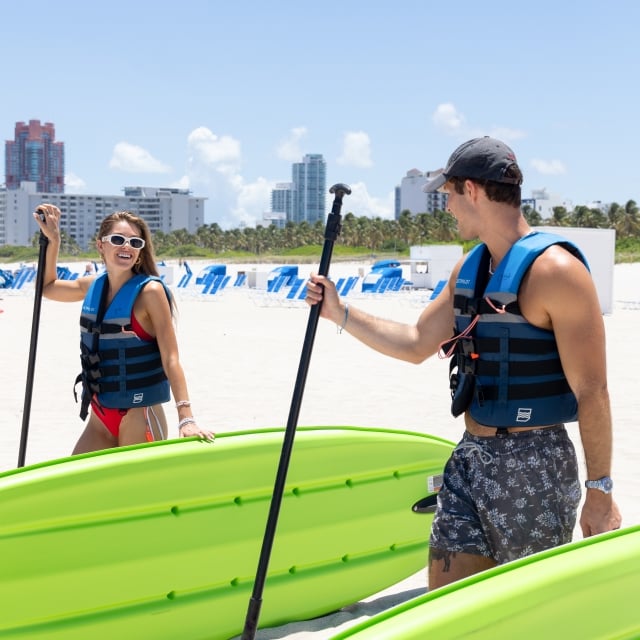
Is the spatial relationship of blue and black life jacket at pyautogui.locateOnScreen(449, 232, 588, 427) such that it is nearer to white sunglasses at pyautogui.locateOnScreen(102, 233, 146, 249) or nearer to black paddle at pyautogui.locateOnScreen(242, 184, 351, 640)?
black paddle at pyautogui.locateOnScreen(242, 184, 351, 640)

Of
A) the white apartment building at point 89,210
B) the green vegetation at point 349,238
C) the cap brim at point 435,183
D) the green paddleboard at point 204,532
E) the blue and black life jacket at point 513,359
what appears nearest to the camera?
the blue and black life jacket at point 513,359

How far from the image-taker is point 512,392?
2459mm

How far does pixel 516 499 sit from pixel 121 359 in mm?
1849

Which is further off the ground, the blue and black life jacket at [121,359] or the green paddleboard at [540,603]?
the blue and black life jacket at [121,359]

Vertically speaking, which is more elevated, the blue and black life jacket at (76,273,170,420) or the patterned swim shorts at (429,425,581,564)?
the blue and black life jacket at (76,273,170,420)

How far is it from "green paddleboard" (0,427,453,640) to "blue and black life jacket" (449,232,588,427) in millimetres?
1386

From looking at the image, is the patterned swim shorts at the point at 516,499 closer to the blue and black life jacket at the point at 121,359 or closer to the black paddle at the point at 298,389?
the black paddle at the point at 298,389

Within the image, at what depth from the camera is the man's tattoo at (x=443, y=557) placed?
2489 millimetres

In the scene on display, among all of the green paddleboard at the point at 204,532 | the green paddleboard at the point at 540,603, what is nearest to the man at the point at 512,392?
the green paddleboard at the point at 540,603

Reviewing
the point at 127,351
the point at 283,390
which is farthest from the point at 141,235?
the point at 283,390

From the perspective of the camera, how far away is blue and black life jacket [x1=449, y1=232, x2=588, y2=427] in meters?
2.43

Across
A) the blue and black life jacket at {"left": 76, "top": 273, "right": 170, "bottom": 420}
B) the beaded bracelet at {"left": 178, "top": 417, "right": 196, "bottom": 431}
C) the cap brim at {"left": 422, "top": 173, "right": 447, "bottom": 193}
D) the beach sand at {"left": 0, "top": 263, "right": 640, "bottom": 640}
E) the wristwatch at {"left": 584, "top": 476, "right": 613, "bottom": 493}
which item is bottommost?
the beach sand at {"left": 0, "top": 263, "right": 640, "bottom": 640}

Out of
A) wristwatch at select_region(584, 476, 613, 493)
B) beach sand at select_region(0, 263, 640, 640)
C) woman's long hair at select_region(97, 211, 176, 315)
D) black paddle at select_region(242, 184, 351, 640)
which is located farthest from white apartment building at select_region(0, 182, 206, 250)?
wristwatch at select_region(584, 476, 613, 493)

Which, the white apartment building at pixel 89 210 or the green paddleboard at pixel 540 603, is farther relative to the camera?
the white apartment building at pixel 89 210
